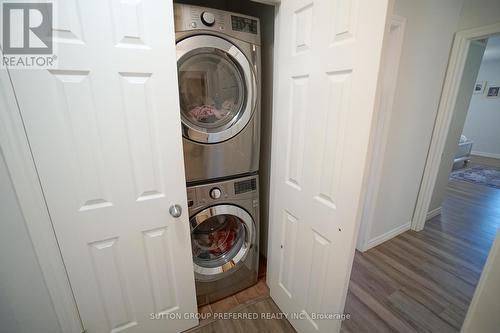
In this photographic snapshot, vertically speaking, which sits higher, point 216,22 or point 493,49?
point 493,49

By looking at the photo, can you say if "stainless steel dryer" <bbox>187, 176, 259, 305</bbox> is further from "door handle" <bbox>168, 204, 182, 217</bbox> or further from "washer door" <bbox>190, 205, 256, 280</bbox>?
"door handle" <bbox>168, 204, 182, 217</bbox>

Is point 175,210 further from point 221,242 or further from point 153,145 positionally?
point 221,242

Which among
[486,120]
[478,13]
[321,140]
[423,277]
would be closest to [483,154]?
[486,120]

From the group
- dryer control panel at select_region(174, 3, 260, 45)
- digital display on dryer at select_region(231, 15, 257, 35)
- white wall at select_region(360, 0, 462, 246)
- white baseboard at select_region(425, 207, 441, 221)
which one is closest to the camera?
dryer control panel at select_region(174, 3, 260, 45)

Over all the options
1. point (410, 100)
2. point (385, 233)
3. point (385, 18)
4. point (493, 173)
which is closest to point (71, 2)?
point (385, 18)

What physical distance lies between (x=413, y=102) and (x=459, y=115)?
1.01 m

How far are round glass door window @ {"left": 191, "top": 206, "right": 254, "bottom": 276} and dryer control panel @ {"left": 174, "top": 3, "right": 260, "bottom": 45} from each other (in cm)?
99

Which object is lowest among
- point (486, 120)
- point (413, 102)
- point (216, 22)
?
point (486, 120)

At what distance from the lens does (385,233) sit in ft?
7.04

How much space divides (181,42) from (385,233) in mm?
2422

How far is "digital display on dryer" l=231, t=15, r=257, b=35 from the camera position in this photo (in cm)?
107

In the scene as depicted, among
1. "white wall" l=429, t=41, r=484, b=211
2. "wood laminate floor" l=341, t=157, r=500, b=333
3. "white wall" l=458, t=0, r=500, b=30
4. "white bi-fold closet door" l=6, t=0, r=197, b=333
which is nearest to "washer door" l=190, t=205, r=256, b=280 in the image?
"white bi-fold closet door" l=6, t=0, r=197, b=333

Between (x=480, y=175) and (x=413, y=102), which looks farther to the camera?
(x=480, y=175)

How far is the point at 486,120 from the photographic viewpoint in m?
5.29
